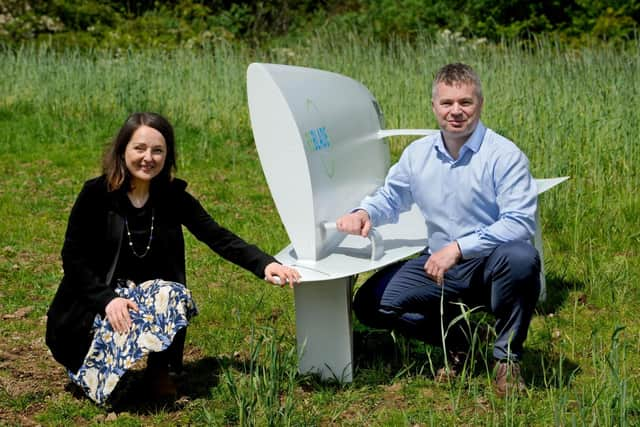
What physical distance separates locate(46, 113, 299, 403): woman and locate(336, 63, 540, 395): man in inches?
19.3

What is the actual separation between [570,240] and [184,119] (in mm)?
5325

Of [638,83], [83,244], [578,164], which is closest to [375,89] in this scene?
[638,83]

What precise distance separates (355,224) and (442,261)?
1.33 feet

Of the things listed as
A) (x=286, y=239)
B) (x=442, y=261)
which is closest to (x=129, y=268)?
(x=442, y=261)

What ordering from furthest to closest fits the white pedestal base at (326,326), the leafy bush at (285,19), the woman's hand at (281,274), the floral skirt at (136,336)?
the leafy bush at (285,19)
the white pedestal base at (326,326)
the woman's hand at (281,274)
the floral skirt at (136,336)

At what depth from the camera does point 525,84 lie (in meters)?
7.77

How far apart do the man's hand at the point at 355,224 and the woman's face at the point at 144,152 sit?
0.76 meters

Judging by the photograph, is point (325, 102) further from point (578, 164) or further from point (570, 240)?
point (578, 164)

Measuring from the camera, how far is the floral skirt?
3.21m

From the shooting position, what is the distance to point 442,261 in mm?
3297

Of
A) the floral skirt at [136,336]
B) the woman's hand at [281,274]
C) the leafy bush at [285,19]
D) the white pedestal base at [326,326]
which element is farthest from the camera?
the leafy bush at [285,19]

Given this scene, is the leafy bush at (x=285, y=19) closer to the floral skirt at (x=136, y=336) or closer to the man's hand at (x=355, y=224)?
the man's hand at (x=355, y=224)

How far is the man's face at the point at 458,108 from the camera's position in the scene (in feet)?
10.9

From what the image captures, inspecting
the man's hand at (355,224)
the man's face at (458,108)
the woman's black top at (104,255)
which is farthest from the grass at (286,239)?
the man's face at (458,108)
